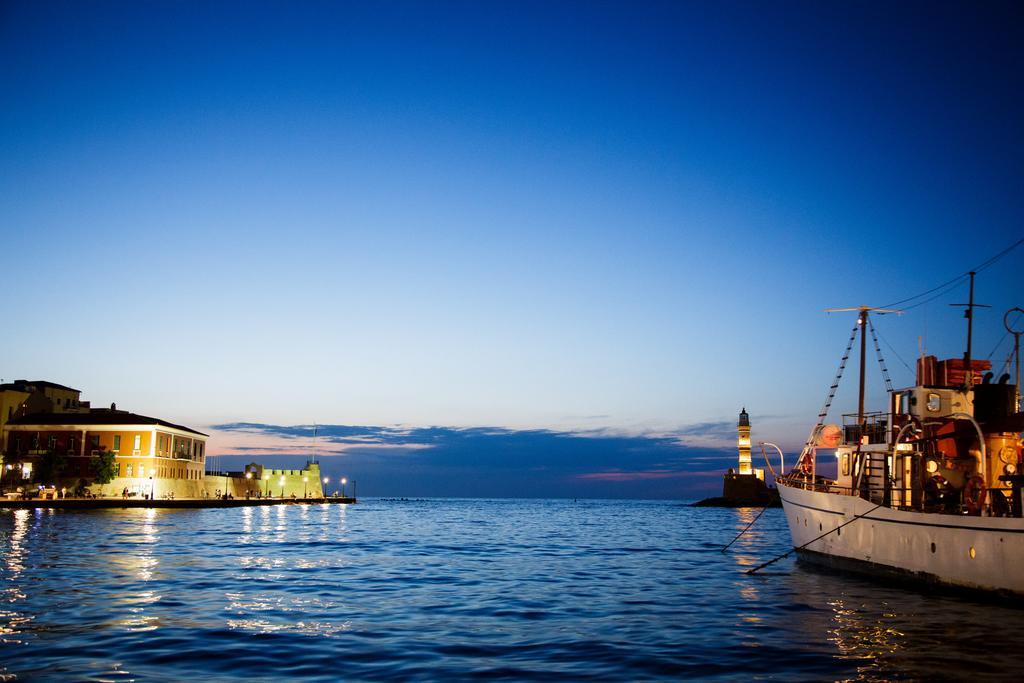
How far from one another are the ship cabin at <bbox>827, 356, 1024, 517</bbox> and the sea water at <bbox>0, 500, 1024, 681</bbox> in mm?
3414

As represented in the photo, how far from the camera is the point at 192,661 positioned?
49.2 ft

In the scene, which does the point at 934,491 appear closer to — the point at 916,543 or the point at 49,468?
the point at 916,543

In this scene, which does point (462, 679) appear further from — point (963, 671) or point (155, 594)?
point (155, 594)

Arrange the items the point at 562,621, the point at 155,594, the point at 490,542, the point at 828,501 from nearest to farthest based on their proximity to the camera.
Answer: the point at 562,621 < the point at 155,594 < the point at 828,501 < the point at 490,542

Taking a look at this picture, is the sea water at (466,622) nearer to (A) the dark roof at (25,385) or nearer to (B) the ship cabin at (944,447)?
(B) the ship cabin at (944,447)

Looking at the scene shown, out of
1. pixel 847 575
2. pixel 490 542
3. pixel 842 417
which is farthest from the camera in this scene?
pixel 490 542

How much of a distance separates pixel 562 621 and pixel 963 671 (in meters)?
9.07

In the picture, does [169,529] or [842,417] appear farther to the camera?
[169,529]

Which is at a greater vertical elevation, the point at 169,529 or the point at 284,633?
the point at 284,633

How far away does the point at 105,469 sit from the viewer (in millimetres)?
91938

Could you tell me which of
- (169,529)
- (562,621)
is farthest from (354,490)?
(562,621)

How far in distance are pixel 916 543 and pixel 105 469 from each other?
8869 cm

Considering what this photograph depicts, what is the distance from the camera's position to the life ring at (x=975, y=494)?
24312 millimetres

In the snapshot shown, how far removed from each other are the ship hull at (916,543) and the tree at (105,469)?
8088 centimetres
